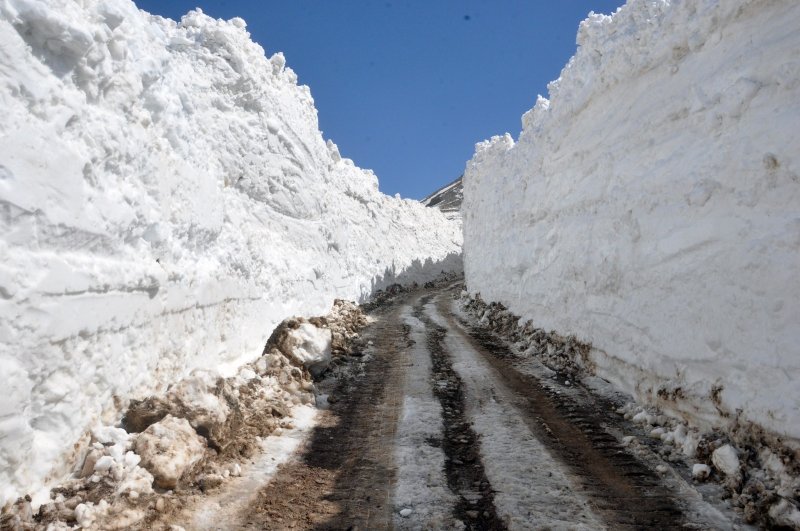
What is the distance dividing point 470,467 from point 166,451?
3818mm

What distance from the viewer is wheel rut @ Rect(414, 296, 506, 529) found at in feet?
18.2

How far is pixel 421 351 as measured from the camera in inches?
559

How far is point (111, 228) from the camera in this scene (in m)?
6.71

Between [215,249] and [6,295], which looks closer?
[6,295]

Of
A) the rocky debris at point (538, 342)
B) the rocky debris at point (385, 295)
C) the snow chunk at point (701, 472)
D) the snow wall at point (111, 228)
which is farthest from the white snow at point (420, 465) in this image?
the rocky debris at point (385, 295)

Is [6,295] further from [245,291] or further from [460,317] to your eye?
[460,317]

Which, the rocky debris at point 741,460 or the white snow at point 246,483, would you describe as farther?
the white snow at point 246,483

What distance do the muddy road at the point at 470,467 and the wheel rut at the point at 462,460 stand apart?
16 mm

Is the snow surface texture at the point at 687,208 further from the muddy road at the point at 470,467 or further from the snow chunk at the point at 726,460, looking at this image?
the muddy road at the point at 470,467

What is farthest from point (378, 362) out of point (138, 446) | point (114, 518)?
point (114, 518)

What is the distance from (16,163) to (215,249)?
5283 mm

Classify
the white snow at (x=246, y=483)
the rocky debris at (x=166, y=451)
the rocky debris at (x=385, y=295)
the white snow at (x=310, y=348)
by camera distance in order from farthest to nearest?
the rocky debris at (x=385, y=295) < the white snow at (x=310, y=348) < the white snow at (x=246, y=483) < the rocky debris at (x=166, y=451)

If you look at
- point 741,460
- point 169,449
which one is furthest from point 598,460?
point 169,449

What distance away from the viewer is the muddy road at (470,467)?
216 inches
